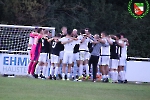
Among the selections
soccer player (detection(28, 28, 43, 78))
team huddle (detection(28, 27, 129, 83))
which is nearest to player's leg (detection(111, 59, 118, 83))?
team huddle (detection(28, 27, 129, 83))

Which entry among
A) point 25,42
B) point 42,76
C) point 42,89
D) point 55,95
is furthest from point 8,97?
point 25,42

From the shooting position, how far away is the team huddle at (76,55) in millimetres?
30391

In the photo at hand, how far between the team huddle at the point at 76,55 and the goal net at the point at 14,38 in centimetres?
369

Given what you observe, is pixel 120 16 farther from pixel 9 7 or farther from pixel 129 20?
pixel 9 7

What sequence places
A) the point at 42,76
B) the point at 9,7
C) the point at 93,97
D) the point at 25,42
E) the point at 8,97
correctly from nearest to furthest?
the point at 8,97
the point at 93,97
the point at 42,76
the point at 25,42
the point at 9,7

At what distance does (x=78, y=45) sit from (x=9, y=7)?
1868 cm

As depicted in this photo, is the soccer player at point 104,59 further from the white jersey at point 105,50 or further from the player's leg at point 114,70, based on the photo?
the player's leg at point 114,70

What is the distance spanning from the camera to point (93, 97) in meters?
20.6

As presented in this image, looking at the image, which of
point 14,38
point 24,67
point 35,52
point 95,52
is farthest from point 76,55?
point 14,38

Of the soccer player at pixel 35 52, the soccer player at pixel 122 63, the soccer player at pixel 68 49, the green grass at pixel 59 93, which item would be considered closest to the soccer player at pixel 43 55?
the soccer player at pixel 35 52

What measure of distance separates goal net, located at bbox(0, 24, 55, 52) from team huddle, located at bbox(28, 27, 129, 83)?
3.69 meters

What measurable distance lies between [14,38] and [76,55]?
17.7ft

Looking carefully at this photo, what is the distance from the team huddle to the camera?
99.7ft

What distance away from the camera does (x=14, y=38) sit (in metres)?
35.3
